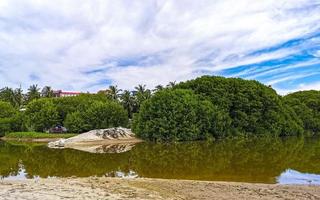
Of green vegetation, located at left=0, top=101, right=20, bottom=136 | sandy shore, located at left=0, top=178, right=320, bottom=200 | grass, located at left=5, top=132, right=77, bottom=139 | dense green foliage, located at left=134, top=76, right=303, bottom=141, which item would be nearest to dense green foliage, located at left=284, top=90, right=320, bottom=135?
dense green foliage, located at left=134, top=76, right=303, bottom=141

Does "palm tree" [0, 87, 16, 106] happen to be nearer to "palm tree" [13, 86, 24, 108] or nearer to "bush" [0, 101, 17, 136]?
"palm tree" [13, 86, 24, 108]

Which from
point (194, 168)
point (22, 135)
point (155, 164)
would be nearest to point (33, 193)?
point (194, 168)

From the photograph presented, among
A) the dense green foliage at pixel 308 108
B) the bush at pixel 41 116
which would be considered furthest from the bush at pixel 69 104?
the dense green foliage at pixel 308 108

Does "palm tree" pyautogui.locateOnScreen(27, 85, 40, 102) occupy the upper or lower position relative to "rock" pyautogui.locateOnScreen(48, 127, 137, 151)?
upper

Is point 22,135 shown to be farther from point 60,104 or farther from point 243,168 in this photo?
point 243,168

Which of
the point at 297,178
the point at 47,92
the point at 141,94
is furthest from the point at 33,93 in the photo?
the point at 297,178

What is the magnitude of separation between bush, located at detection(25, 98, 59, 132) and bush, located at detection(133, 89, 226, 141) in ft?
82.3

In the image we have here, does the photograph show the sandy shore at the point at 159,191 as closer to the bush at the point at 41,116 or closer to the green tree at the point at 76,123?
the green tree at the point at 76,123

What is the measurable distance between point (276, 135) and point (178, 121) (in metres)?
21.9

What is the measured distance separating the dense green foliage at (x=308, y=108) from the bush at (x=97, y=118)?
131ft

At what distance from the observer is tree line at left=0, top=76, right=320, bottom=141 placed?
67.2 metres

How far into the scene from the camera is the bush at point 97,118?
79.6 metres

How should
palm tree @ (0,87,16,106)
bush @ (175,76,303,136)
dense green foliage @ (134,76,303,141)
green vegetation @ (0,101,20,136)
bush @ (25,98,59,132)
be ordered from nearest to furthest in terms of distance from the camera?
dense green foliage @ (134,76,303,141) < bush @ (175,76,303,136) < bush @ (25,98,59,132) < green vegetation @ (0,101,20,136) < palm tree @ (0,87,16,106)

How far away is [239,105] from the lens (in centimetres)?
7406
